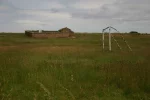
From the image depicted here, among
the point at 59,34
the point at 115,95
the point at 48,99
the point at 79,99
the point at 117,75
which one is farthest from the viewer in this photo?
the point at 59,34

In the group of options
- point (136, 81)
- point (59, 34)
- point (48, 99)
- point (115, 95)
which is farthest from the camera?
point (59, 34)

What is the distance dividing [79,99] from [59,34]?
53875 mm

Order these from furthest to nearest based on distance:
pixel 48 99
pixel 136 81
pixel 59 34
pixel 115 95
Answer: pixel 59 34, pixel 136 81, pixel 115 95, pixel 48 99

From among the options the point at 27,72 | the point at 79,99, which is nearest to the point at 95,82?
the point at 79,99

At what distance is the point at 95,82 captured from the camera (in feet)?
30.2

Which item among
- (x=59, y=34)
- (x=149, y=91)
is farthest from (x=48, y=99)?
(x=59, y=34)

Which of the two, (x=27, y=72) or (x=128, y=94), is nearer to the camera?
(x=128, y=94)

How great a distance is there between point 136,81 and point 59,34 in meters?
52.9

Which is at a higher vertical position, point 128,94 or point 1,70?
point 1,70

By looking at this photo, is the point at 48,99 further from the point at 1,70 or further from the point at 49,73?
the point at 1,70

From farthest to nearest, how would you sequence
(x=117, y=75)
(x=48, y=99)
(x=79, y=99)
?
1. (x=117, y=75)
2. (x=79, y=99)
3. (x=48, y=99)

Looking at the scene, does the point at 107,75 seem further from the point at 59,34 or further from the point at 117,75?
the point at 59,34

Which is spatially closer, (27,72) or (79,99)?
(79,99)

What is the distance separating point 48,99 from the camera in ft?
21.5
